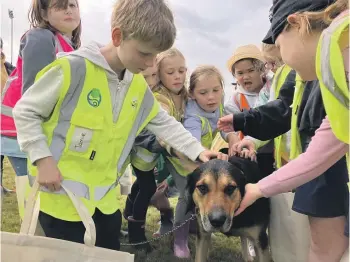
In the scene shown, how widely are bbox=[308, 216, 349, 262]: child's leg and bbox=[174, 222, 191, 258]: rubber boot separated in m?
1.89

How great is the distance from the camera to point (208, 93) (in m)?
4.12

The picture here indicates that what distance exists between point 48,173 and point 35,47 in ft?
3.92

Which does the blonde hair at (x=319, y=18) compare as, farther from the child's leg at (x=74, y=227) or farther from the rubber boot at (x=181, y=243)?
the rubber boot at (x=181, y=243)

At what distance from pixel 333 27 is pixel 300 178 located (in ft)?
2.47

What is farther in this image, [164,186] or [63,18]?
[164,186]

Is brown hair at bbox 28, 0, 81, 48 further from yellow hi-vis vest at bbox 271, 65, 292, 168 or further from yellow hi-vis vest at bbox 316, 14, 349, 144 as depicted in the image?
yellow hi-vis vest at bbox 316, 14, 349, 144

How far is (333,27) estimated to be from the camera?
141cm

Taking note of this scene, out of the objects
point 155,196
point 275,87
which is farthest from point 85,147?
point 155,196

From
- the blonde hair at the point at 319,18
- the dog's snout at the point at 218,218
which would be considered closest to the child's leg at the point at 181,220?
A: the dog's snout at the point at 218,218

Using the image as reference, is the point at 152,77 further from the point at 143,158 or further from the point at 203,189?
the point at 203,189

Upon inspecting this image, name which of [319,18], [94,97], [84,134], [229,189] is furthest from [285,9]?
[229,189]

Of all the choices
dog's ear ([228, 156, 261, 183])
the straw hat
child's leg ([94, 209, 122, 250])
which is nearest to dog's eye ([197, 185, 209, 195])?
dog's ear ([228, 156, 261, 183])

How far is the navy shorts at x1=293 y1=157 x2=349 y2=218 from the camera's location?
2.20m

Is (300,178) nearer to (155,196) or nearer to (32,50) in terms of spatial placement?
(32,50)
